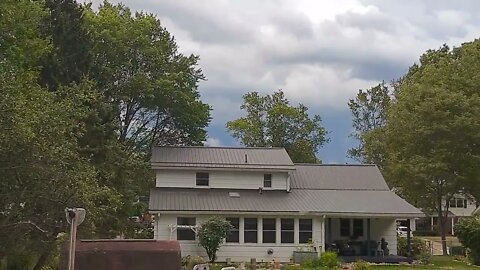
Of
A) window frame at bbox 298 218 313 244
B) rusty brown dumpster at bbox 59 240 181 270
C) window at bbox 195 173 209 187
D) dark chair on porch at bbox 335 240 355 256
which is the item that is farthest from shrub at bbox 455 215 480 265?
rusty brown dumpster at bbox 59 240 181 270

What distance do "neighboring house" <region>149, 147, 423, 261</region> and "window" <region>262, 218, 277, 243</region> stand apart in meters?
0.05

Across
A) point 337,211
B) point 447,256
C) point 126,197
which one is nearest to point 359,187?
point 337,211

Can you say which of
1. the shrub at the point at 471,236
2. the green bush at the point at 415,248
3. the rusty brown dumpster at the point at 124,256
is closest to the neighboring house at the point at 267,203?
the green bush at the point at 415,248

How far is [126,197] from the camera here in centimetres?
3388

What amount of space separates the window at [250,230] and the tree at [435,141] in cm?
1076

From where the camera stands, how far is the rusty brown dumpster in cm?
1438

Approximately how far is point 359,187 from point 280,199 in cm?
506

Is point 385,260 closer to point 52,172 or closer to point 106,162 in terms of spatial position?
point 106,162

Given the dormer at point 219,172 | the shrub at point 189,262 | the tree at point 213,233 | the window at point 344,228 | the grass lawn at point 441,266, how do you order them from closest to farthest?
the shrub at point 189,262 → the grass lawn at point 441,266 → the tree at point 213,233 → the dormer at point 219,172 → the window at point 344,228

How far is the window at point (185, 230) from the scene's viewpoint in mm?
35250

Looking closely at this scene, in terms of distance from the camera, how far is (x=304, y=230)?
35844 mm

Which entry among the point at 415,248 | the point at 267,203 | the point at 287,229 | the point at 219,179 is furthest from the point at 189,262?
the point at 415,248

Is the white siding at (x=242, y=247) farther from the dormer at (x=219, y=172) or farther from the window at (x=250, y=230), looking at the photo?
the dormer at (x=219, y=172)

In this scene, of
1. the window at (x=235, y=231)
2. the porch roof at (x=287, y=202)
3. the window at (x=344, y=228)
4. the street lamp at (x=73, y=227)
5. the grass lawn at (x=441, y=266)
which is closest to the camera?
the street lamp at (x=73, y=227)
